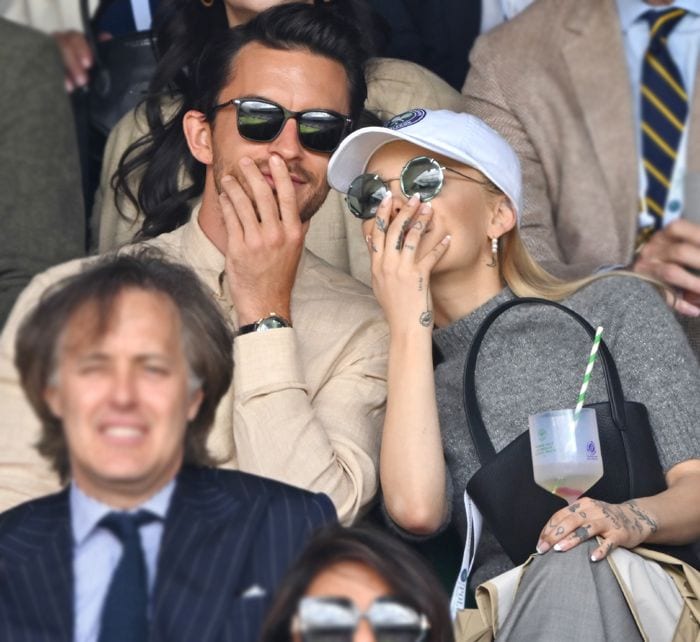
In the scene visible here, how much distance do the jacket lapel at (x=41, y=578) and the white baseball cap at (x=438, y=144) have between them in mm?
1503

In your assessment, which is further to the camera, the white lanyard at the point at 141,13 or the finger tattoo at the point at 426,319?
the white lanyard at the point at 141,13

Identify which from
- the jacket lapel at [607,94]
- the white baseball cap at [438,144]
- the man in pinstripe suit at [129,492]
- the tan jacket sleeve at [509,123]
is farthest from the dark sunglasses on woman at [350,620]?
the jacket lapel at [607,94]

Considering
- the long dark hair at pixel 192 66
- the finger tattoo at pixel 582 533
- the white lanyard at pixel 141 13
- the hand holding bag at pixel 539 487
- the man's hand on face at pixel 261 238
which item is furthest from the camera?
the white lanyard at pixel 141 13

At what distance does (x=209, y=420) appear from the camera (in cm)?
256

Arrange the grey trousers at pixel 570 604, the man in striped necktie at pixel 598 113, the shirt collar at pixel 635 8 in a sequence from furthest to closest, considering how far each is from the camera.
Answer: the shirt collar at pixel 635 8
the man in striped necktie at pixel 598 113
the grey trousers at pixel 570 604

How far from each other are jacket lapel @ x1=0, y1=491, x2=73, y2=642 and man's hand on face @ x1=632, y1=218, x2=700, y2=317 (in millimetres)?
2111

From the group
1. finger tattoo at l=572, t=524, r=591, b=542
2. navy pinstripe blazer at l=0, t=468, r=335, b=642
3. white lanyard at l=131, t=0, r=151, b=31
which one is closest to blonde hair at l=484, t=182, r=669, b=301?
finger tattoo at l=572, t=524, r=591, b=542

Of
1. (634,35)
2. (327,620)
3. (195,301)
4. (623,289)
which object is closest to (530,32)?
(634,35)

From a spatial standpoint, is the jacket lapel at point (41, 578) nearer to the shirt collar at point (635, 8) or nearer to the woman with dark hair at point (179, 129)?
the woman with dark hair at point (179, 129)

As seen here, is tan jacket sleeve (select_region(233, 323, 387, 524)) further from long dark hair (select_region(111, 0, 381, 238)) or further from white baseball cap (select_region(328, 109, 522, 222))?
long dark hair (select_region(111, 0, 381, 238))

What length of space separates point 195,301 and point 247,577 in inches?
16.9

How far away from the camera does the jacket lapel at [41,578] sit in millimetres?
2422

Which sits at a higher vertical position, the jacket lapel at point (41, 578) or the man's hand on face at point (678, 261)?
the man's hand on face at point (678, 261)

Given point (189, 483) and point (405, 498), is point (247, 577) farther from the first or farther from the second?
point (405, 498)
